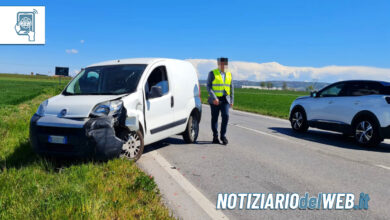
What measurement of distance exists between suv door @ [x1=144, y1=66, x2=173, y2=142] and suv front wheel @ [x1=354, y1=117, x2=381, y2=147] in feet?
16.4

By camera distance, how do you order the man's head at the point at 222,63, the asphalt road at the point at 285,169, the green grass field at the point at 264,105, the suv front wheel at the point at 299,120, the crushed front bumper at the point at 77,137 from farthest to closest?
the green grass field at the point at 264,105 < the suv front wheel at the point at 299,120 < the man's head at the point at 222,63 < the crushed front bumper at the point at 77,137 < the asphalt road at the point at 285,169

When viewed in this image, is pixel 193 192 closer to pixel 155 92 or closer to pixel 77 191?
pixel 77 191

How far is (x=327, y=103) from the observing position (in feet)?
32.0

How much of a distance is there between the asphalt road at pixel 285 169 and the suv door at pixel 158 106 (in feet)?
1.81

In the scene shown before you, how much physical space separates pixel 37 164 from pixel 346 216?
437 centimetres

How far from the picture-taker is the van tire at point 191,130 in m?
7.80

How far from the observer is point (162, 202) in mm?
3990

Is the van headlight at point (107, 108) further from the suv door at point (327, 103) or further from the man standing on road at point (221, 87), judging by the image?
the suv door at point (327, 103)

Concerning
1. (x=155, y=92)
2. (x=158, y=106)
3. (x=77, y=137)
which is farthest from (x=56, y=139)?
(x=158, y=106)

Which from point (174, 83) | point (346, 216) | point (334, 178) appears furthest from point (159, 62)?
point (346, 216)

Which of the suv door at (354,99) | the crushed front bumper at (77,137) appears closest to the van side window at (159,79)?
the crushed front bumper at (77,137)

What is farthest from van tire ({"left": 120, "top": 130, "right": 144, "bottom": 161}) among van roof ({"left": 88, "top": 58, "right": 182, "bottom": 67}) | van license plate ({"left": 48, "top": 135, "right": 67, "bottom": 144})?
van roof ({"left": 88, "top": 58, "right": 182, "bottom": 67})

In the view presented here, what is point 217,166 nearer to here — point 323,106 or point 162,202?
point 162,202

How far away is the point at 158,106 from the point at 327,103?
5727 mm
